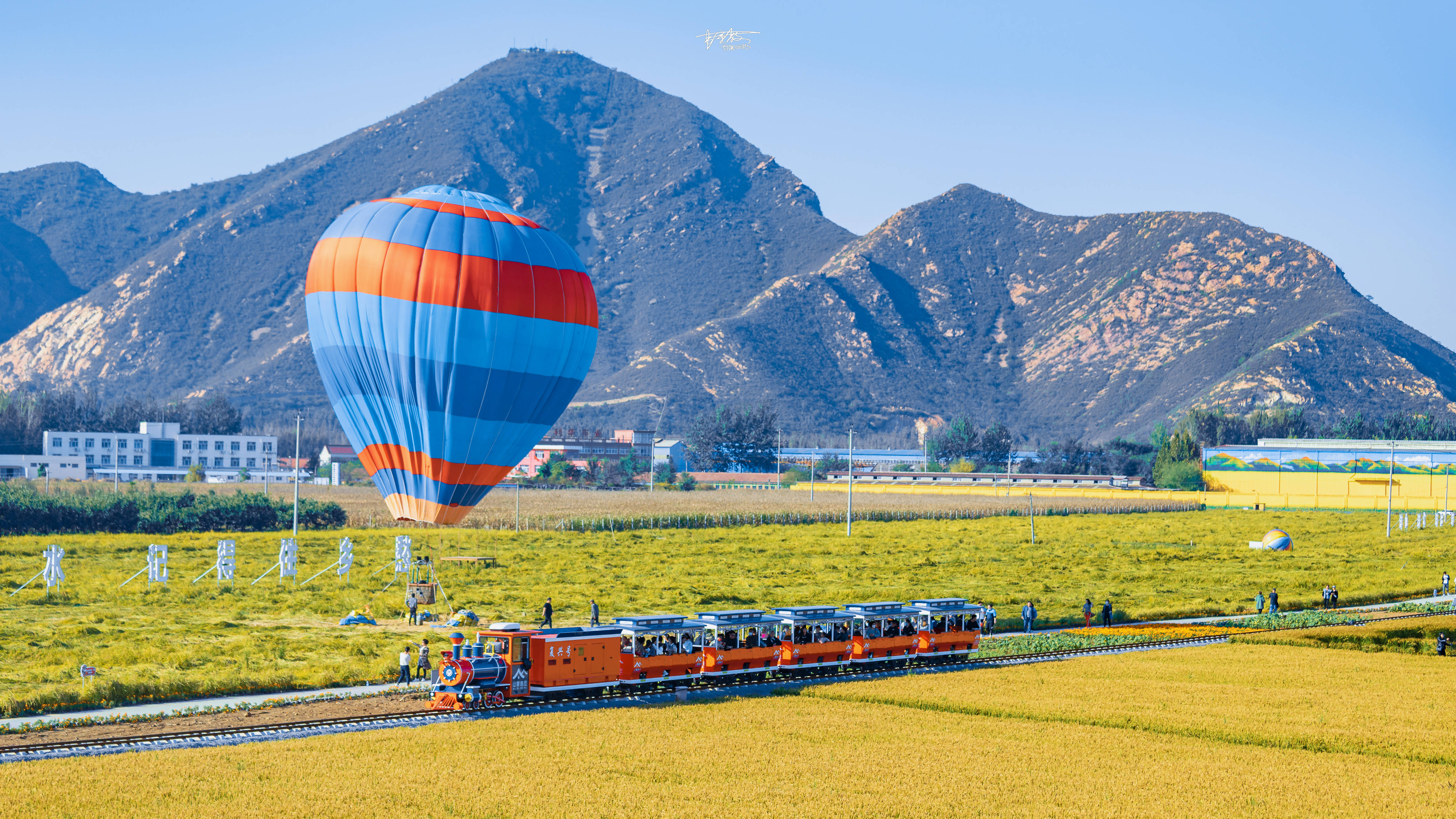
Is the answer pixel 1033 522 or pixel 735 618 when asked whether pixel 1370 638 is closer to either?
pixel 735 618

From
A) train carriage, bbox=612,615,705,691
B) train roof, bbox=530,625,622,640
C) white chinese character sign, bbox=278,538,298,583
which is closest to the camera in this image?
train roof, bbox=530,625,622,640

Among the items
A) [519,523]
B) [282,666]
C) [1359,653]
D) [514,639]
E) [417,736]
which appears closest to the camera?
[417,736]

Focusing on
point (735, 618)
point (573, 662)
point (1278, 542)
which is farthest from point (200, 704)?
point (1278, 542)

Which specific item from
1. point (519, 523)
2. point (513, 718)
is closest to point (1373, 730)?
point (513, 718)

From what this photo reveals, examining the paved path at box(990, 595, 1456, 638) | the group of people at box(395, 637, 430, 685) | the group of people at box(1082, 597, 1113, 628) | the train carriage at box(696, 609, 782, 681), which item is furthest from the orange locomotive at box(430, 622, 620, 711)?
the group of people at box(1082, 597, 1113, 628)

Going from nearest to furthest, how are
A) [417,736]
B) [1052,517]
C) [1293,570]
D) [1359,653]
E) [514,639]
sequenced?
[417,736]
[514,639]
[1359,653]
[1293,570]
[1052,517]

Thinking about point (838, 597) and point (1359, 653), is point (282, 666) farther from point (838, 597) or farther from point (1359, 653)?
point (1359, 653)

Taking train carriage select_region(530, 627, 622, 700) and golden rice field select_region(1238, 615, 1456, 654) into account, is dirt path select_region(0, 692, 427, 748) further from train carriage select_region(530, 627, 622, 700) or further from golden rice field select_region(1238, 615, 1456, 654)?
golden rice field select_region(1238, 615, 1456, 654)

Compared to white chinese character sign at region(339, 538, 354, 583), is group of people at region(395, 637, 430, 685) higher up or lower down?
lower down
